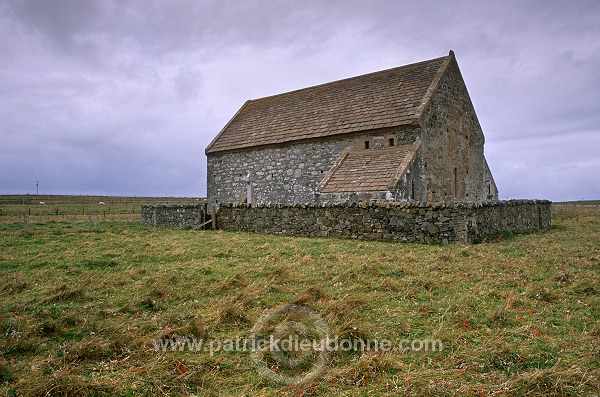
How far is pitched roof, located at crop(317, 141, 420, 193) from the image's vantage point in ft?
51.6

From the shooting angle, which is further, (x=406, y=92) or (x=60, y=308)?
(x=406, y=92)

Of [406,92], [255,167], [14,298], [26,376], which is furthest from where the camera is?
[255,167]

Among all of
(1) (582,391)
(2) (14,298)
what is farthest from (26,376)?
(1) (582,391)

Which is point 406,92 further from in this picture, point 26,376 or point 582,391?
point 26,376

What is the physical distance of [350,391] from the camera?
361 cm

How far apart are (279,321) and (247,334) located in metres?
0.47

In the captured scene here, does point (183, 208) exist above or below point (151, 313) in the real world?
above

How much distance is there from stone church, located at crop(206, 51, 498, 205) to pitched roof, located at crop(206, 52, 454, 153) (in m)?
0.06

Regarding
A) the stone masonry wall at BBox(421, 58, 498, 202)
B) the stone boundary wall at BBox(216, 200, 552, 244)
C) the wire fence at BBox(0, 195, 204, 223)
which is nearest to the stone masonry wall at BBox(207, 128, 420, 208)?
the stone masonry wall at BBox(421, 58, 498, 202)

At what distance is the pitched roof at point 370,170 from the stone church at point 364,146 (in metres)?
0.05

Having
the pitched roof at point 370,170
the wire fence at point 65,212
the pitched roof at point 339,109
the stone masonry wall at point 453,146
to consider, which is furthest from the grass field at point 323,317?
the wire fence at point 65,212

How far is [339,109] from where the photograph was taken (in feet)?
70.3

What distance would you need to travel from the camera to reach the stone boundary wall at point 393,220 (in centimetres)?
1258

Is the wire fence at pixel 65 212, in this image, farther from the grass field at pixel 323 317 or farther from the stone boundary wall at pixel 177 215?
the grass field at pixel 323 317
